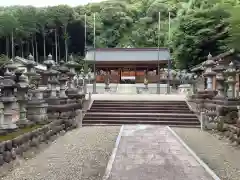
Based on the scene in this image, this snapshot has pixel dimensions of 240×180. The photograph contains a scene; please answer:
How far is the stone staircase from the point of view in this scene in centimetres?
1823

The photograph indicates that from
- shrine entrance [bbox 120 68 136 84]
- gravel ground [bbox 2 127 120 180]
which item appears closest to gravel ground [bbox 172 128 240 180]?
gravel ground [bbox 2 127 120 180]

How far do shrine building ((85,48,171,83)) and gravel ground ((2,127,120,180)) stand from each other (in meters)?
29.6

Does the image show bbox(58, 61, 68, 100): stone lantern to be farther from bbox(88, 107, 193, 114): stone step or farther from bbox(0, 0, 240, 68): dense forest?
bbox(0, 0, 240, 68): dense forest

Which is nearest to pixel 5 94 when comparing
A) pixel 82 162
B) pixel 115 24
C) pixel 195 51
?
pixel 82 162

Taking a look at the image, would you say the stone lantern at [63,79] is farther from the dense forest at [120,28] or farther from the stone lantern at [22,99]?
the dense forest at [120,28]

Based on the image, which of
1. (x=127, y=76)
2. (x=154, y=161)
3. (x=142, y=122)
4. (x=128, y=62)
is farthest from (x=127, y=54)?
(x=154, y=161)

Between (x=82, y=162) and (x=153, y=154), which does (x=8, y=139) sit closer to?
(x=82, y=162)

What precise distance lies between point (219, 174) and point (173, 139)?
4.83 meters

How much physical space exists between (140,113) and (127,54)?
88.8 feet

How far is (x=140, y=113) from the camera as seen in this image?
780 inches

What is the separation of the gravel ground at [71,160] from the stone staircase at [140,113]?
4309mm

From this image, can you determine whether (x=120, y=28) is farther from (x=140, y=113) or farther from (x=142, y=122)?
(x=142, y=122)

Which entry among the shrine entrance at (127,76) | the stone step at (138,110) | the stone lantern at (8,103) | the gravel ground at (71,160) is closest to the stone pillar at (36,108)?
the gravel ground at (71,160)

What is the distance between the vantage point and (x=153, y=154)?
33.2 ft
